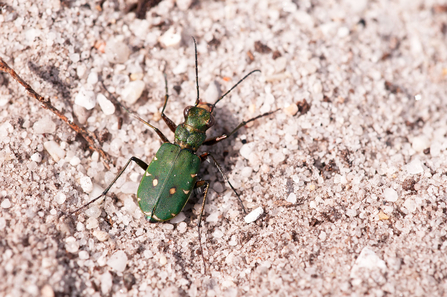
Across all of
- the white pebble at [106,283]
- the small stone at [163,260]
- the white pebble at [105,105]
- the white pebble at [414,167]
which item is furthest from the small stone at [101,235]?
the white pebble at [414,167]

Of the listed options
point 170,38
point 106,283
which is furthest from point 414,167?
point 106,283

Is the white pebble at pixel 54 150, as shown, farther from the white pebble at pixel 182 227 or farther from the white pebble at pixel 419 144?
the white pebble at pixel 419 144

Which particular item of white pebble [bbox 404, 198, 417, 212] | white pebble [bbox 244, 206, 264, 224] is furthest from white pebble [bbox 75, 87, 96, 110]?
white pebble [bbox 404, 198, 417, 212]

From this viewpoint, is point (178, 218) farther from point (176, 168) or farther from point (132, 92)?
point (132, 92)

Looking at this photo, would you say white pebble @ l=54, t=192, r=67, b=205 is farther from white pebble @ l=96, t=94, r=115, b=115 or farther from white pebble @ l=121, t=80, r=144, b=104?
white pebble @ l=121, t=80, r=144, b=104

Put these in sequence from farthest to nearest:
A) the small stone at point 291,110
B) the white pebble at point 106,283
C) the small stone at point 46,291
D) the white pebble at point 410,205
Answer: the small stone at point 291,110, the white pebble at point 410,205, the white pebble at point 106,283, the small stone at point 46,291

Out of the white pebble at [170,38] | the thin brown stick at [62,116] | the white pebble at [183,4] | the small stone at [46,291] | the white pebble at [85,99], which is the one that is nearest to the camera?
the small stone at [46,291]
